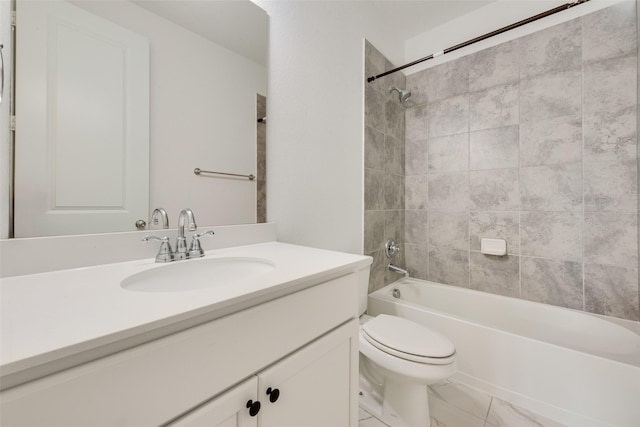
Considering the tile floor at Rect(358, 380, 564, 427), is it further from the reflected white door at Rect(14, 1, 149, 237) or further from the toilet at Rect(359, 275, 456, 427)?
the reflected white door at Rect(14, 1, 149, 237)

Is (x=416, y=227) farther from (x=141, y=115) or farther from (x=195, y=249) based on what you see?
(x=141, y=115)

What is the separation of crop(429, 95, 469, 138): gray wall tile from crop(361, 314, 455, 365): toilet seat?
1.49 meters

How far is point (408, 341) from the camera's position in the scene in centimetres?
113

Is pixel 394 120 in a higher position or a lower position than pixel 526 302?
higher

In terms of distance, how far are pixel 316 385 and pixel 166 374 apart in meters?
0.43

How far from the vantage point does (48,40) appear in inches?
27.7

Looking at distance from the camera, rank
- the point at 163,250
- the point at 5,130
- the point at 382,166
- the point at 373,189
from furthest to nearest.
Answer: the point at 382,166 < the point at 373,189 < the point at 163,250 < the point at 5,130

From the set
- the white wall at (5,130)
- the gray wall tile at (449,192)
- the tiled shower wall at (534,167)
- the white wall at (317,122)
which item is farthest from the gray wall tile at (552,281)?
the white wall at (5,130)

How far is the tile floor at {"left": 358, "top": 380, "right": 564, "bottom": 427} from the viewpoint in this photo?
3.81 feet

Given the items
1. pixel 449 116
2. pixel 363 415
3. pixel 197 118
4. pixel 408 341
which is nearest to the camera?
pixel 197 118

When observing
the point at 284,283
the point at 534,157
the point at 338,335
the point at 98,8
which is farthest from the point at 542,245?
the point at 98,8

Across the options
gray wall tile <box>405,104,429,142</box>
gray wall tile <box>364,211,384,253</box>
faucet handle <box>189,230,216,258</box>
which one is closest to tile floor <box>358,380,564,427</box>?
gray wall tile <box>364,211,384,253</box>

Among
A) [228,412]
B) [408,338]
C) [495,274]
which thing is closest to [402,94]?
[495,274]

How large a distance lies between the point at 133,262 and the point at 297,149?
860 mm
